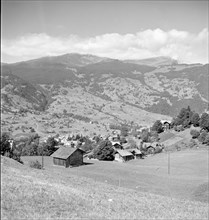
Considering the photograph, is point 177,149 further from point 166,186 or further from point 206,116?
point 166,186

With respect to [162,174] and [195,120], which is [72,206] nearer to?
[162,174]

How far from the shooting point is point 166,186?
50125mm

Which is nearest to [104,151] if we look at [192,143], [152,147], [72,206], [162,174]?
[152,147]

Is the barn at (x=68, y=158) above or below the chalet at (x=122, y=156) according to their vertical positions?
above

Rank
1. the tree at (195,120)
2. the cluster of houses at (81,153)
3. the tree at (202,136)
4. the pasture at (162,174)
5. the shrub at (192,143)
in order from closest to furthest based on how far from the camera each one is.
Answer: the pasture at (162,174)
the cluster of houses at (81,153)
the tree at (202,136)
the shrub at (192,143)
the tree at (195,120)

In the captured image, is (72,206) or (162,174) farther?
(162,174)

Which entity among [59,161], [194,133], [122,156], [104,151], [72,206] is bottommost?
[122,156]

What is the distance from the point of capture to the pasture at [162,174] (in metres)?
45.3

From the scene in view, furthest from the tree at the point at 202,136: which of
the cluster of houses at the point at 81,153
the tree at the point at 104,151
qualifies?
the tree at the point at 104,151

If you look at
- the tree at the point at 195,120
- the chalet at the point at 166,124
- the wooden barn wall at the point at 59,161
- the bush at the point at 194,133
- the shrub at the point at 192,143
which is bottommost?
the wooden barn wall at the point at 59,161

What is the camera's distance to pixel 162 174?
66.3m

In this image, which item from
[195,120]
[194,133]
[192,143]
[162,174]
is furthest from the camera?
[195,120]

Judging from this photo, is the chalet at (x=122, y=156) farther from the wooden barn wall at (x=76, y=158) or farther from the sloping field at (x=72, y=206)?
the sloping field at (x=72, y=206)

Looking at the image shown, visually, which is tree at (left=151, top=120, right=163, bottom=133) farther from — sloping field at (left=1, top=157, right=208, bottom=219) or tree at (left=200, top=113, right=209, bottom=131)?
sloping field at (left=1, top=157, right=208, bottom=219)
